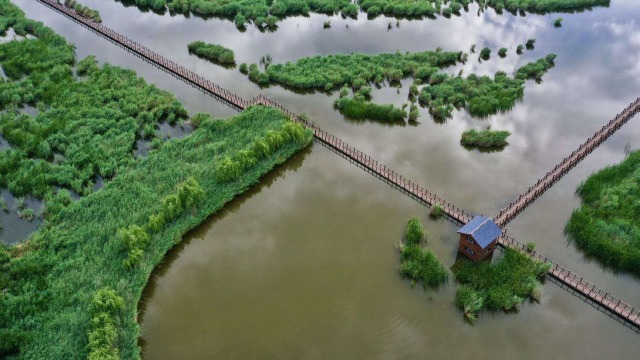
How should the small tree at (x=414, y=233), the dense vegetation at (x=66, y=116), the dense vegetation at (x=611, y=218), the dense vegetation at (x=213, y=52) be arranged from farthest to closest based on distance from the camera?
the dense vegetation at (x=213, y=52), the dense vegetation at (x=66, y=116), the small tree at (x=414, y=233), the dense vegetation at (x=611, y=218)

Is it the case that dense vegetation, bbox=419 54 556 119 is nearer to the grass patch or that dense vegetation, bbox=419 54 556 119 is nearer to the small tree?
the grass patch

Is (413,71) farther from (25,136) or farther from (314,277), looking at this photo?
(25,136)

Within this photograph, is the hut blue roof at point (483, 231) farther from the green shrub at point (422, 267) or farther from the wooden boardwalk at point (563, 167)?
the wooden boardwalk at point (563, 167)

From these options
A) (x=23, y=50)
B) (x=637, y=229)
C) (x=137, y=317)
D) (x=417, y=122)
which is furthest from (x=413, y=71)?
(x=23, y=50)

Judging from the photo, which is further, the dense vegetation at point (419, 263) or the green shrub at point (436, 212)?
the green shrub at point (436, 212)

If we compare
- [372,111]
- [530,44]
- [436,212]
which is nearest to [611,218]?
[436,212]

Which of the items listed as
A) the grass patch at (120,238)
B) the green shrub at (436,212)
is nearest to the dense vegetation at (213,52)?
the grass patch at (120,238)

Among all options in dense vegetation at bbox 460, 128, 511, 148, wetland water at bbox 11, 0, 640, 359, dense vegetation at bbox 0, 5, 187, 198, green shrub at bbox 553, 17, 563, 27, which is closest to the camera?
wetland water at bbox 11, 0, 640, 359

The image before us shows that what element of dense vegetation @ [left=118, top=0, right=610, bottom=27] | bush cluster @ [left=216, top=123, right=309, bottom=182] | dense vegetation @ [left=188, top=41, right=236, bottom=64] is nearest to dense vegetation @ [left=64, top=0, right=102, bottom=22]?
dense vegetation @ [left=118, top=0, right=610, bottom=27]
